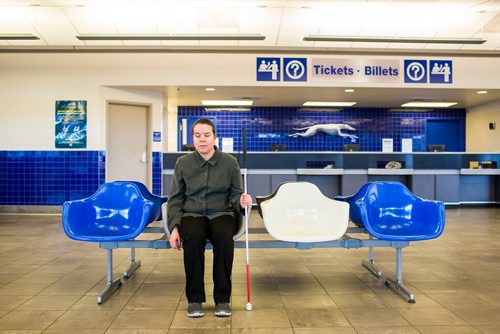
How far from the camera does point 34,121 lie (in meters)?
7.54

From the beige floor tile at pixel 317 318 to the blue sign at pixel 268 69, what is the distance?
570 cm

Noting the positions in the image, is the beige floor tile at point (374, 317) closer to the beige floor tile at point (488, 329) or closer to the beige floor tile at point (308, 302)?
the beige floor tile at point (308, 302)

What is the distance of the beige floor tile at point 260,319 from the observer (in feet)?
7.50

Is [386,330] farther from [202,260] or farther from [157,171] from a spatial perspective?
[157,171]

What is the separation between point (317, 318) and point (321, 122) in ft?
28.5

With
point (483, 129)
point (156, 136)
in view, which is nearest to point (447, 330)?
point (156, 136)

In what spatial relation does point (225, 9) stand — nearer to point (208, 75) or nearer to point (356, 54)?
point (208, 75)

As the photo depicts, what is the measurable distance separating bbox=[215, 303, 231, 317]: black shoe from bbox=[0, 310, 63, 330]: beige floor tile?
38.4 inches

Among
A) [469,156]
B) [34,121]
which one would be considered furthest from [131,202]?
[469,156]

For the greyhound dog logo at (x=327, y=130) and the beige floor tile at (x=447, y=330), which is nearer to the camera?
the beige floor tile at (x=447, y=330)

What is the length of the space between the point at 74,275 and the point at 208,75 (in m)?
5.01

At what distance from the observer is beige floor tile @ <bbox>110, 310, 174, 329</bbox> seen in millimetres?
2275

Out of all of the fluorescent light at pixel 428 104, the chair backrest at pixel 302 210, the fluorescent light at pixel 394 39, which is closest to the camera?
the chair backrest at pixel 302 210

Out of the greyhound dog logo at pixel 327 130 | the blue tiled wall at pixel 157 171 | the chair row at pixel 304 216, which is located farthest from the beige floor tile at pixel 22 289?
the greyhound dog logo at pixel 327 130
